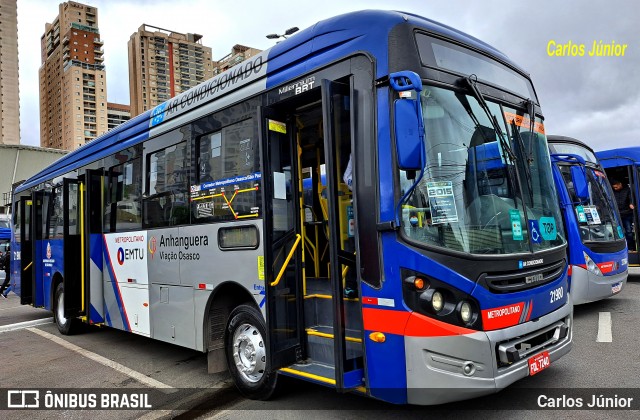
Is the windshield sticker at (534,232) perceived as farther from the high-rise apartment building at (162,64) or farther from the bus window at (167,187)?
the high-rise apartment building at (162,64)

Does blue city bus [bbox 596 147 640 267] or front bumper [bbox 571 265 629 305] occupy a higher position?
blue city bus [bbox 596 147 640 267]

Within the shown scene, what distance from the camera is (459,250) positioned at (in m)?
3.35

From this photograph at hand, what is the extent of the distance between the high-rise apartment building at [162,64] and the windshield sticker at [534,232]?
73.6m

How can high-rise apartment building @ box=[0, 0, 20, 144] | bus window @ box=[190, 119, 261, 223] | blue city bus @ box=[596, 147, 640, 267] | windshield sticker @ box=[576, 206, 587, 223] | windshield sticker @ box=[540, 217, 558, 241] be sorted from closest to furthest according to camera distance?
windshield sticker @ box=[540, 217, 558, 241] < bus window @ box=[190, 119, 261, 223] < windshield sticker @ box=[576, 206, 587, 223] < blue city bus @ box=[596, 147, 640, 267] < high-rise apartment building @ box=[0, 0, 20, 144]

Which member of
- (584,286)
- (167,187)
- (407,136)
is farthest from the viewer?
(584,286)

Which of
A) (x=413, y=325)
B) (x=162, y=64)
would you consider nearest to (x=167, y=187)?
(x=413, y=325)

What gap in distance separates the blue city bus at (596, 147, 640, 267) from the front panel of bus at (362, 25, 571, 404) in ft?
27.6

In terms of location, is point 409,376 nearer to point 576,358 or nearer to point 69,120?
point 576,358

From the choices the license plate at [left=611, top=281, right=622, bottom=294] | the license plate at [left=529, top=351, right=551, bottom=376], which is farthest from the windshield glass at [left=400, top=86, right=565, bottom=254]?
the license plate at [left=611, top=281, right=622, bottom=294]

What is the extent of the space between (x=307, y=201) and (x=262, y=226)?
48.8 inches

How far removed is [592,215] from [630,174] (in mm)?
3978

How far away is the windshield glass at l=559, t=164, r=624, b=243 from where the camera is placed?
26.0 ft

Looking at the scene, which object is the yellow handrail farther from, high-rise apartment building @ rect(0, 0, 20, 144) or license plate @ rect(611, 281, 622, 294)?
high-rise apartment building @ rect(0, 0, 20, 144)

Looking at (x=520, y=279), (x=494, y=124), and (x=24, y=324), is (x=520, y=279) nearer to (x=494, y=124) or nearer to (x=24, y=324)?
(x=494, y=124)
